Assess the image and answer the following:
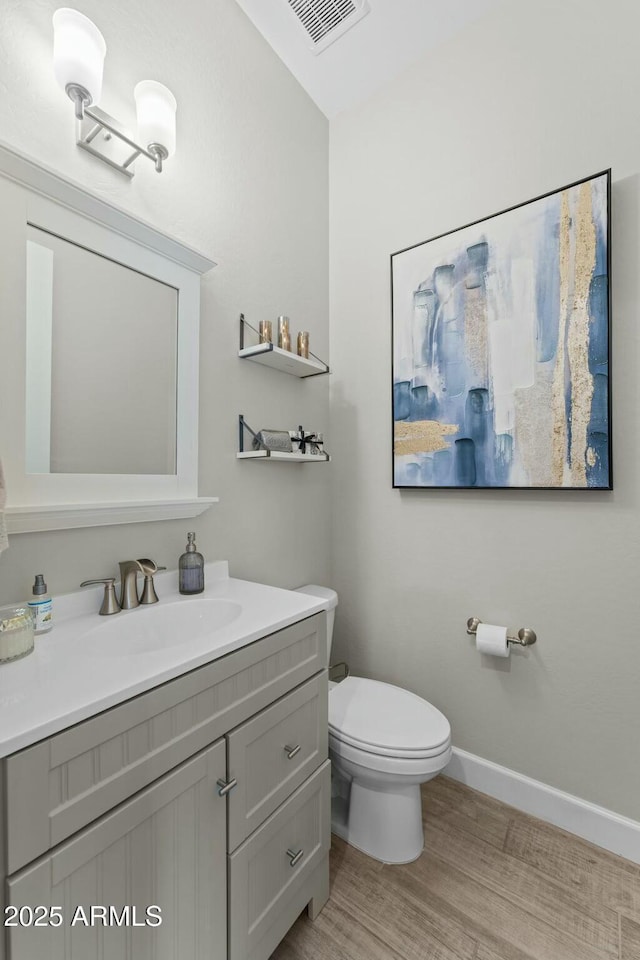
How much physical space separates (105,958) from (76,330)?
4.17 feet

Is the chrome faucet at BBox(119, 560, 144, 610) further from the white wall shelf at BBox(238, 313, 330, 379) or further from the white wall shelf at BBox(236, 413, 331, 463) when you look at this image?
the white wall shelf at BBox(238, 313, 330, 379)

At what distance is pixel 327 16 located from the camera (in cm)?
166

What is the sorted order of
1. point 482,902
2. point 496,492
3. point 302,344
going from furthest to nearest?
point 302,344, point 496,492, point 482,902

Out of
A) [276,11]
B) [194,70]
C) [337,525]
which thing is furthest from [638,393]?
[276,11]

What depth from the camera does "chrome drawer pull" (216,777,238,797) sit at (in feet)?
2.79

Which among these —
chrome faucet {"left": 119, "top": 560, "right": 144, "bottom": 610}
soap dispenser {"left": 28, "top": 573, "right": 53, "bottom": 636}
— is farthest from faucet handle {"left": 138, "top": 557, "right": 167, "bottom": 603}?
soap dispenser {"left": 28, "top": 573, "right": 53, "bottom": 636}

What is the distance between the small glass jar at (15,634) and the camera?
80cm

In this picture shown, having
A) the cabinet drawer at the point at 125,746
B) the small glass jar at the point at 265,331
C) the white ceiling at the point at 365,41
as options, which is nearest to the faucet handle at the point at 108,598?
the cabinet drawer at the point at 125,746

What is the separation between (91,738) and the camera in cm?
65

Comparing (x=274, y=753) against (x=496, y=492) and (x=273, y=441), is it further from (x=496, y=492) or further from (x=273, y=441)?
(x=496, y=492)

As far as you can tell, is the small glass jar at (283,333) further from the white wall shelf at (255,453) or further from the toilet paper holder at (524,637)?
the toilet paper holder at (524,637)

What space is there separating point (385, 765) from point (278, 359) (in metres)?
1.40

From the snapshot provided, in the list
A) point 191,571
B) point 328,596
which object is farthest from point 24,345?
point 328,596

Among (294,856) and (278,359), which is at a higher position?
(278,359)
